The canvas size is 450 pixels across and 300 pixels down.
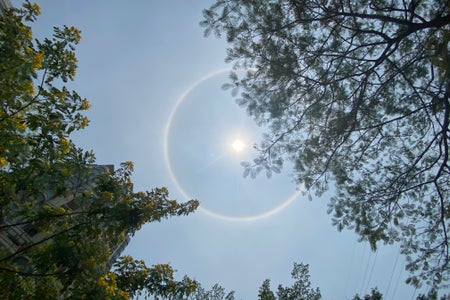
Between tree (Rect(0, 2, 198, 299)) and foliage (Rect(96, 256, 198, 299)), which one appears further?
foliage (Rect(96, 256, 198, 299))

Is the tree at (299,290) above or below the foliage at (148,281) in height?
above

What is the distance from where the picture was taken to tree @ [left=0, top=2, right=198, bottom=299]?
4.05m

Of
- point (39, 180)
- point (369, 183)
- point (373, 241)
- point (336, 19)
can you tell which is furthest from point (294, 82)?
point (39, 180)

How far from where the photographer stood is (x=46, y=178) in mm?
4328

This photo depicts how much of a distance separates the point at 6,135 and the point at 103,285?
2.38 m

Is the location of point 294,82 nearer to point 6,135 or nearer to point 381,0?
point 381,0

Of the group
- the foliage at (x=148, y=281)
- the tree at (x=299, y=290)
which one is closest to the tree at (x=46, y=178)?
the foliage at (x=148, y=281)

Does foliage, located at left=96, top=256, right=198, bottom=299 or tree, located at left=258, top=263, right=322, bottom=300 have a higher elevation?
tree, located at left=258, top=263, right=322, bottom=300

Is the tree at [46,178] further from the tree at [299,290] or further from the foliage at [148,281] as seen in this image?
the tree at [299,290]

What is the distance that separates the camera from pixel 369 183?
29.8 ft

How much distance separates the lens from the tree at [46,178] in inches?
160

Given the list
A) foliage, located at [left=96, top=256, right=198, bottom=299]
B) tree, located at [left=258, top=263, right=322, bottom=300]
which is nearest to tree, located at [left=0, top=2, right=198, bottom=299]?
foliage, located at [left=96, top=256, right=198, bottom=299]

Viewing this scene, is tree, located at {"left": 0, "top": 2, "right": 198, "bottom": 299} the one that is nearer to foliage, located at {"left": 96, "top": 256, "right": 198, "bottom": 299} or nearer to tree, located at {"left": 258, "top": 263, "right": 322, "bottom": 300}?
foliage, located at {"left": 96, "top": 256, "right": 198, "bottom": 299}

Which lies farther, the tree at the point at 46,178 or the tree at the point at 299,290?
the tree at the point at 299,290
